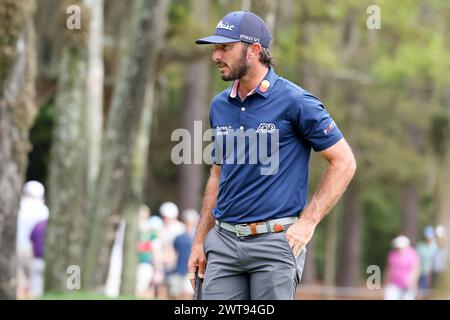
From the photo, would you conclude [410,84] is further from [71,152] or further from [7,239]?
[7,239]

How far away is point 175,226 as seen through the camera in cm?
2298

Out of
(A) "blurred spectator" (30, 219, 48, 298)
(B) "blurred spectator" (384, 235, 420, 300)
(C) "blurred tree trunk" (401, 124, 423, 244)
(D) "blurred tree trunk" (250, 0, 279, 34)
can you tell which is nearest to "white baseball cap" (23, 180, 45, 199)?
(A) "blurred spectator" (30, 219, 48, 298)

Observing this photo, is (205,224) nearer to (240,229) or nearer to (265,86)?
(240,229)

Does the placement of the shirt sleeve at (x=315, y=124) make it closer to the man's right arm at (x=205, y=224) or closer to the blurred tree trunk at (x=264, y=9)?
the man's right arm at (x=205, y=224)

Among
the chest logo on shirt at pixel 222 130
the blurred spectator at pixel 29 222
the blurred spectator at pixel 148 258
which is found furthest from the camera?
the blurred spectator at pixel 148 258

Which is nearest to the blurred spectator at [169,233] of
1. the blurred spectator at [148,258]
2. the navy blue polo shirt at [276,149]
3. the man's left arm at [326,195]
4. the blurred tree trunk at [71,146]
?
the blurred spectator at [148,258]

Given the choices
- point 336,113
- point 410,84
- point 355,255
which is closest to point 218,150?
point 336,113

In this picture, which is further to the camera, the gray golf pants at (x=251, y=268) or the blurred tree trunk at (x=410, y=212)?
the blurred tree trunk at (x=410, y=212)

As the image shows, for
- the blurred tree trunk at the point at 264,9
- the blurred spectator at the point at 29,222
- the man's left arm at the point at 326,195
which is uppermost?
the blurred tree trunk at the point at 264,9

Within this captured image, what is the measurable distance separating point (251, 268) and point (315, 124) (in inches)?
35.1

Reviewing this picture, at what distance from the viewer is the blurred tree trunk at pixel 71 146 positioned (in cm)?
1659

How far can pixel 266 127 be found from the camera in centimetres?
632

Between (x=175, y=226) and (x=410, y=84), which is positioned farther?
(x=410, y=84)
